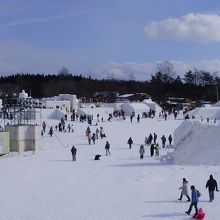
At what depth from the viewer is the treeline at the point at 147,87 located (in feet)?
342

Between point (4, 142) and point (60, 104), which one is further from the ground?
point (60, 104)

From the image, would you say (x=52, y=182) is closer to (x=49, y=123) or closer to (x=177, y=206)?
(x=177, y=206)

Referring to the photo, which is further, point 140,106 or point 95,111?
point 140,106

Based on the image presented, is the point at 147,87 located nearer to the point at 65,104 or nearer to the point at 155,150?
the point at 65,104

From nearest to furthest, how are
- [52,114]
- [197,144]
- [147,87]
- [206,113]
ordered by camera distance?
[197,144]
[206,113]
[52,114]
[147,87]

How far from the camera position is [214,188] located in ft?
55.0

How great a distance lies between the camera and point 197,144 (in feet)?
81.8

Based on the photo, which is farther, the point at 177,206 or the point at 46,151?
the point at 46,151

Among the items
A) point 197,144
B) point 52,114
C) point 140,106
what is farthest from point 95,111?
point 197,144

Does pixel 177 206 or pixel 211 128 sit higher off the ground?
pixel 211 128

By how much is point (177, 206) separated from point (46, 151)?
718 inches

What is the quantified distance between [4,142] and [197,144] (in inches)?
526

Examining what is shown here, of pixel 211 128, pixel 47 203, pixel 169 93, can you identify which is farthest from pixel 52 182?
pixel 169 93

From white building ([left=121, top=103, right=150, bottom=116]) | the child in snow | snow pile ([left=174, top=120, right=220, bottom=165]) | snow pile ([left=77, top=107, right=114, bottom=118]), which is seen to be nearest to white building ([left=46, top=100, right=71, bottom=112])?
snow pile ([left=77, top=107, right=114, bottom=118])
